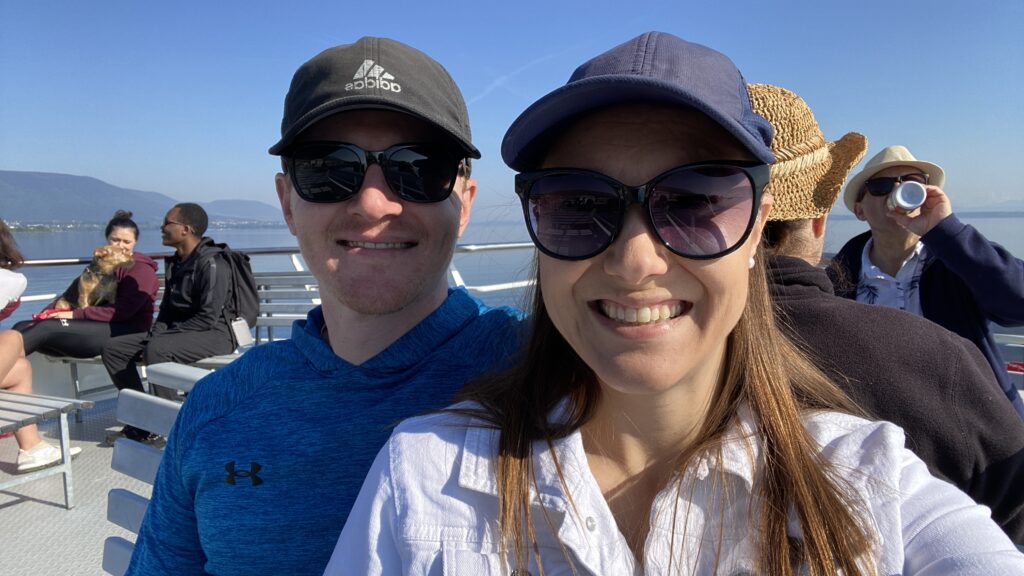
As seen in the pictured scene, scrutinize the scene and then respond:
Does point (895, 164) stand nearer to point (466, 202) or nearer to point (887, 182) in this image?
point (887, 182)

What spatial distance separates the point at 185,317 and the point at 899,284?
5.21 metres

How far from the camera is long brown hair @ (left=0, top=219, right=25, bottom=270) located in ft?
17.0

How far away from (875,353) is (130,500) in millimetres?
2436

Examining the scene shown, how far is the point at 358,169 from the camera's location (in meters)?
1.55

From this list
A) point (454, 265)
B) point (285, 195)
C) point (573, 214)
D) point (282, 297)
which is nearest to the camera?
point (573, 214)

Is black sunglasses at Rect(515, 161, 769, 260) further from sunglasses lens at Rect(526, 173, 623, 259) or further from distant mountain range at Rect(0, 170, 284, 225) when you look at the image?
distant mountain range at Rect(0, 170, 284, 225)

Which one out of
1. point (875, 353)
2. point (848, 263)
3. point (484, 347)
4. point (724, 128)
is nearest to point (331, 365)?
point (484, 347)

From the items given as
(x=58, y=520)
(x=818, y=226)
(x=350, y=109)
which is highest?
(x=350, y=109)

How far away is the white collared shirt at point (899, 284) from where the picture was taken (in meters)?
3.02

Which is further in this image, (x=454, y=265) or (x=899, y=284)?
(x=454, y=265)

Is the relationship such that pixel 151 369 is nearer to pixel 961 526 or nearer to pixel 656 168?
pixel 656 168

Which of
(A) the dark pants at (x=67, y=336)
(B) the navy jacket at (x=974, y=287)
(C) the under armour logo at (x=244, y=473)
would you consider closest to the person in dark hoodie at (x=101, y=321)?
(A) the dark pants at (x=67, y=336)

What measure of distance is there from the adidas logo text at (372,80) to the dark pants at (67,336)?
196 inches

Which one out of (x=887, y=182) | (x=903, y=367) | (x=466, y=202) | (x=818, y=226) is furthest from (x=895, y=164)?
(x=466, y=202)
